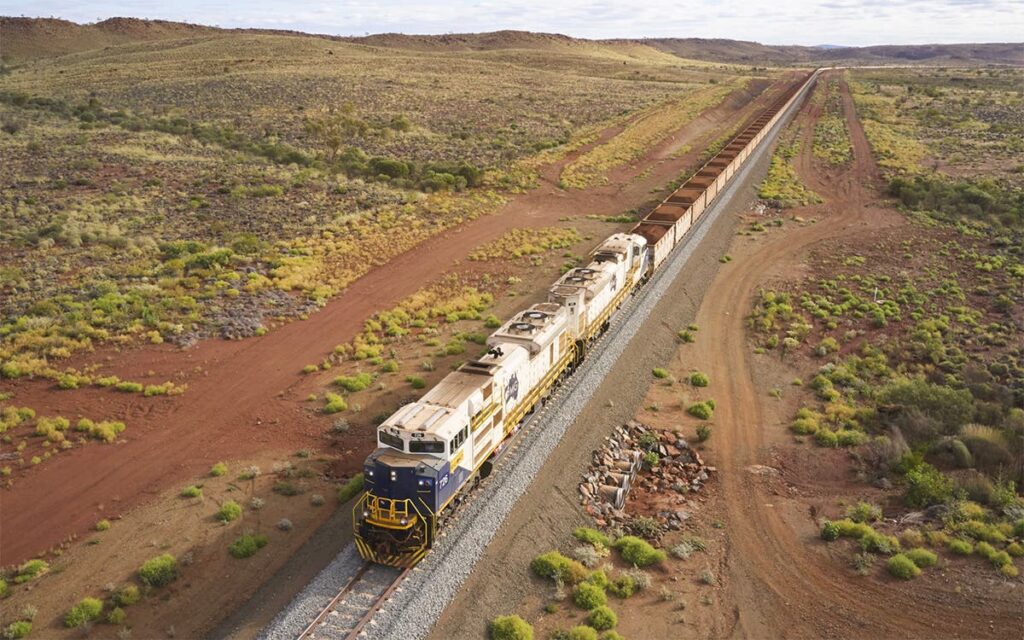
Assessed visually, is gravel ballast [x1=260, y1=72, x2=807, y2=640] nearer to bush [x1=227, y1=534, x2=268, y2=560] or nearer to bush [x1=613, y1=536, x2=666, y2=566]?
bush [x1=227, y1=534, x2=268, y2=560]

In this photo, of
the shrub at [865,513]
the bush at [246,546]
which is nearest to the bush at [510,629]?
the bush at [246,546]

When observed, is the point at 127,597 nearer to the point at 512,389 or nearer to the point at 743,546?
the point at 512,389

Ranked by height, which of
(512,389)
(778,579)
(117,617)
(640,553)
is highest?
(512,389)

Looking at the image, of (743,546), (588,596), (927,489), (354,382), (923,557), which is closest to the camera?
(588,596)

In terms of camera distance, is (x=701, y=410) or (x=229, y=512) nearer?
(x=229, y=512)

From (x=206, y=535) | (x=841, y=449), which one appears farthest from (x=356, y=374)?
(x=841, y=449)

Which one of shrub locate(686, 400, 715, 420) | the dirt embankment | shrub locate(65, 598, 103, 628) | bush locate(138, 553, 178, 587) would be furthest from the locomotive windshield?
shrub locate(686, 400, 715, 420)

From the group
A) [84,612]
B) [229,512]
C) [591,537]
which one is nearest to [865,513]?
[591,537]

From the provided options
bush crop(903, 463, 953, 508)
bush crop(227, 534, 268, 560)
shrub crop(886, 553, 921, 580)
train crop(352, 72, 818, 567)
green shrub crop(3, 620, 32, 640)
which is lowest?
green shrub crop(3, 620, 32, 640)
